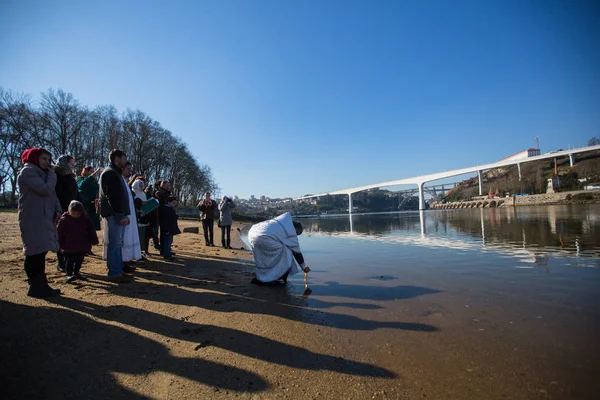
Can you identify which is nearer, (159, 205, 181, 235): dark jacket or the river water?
the river water

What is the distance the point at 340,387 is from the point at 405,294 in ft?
9.56

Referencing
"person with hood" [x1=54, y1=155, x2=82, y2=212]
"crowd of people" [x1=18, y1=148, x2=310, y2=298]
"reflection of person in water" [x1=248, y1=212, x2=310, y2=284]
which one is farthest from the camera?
"person with hood" [x1=54, y1=155, x2=82, y2=212]

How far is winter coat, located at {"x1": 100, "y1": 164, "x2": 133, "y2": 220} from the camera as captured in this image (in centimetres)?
485

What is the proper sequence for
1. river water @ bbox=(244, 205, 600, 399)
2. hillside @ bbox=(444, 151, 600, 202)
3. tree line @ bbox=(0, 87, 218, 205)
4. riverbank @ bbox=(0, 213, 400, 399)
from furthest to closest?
hillside @ bbox=(444, 151, 600, 202)
tree line @ bbox=(0, 87, 218, 205)
river water @ bbox=(244, 205, 600, 399)
riverbank @ bbox=(0, 213, 400, 399)

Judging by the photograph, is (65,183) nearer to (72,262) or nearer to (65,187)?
(65,187)

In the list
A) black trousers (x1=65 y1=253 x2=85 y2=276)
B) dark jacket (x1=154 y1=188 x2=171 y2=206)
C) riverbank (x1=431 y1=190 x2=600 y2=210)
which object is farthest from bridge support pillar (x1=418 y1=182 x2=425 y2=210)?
black trousers (x1=65 y1=253 x2=85 y2=276)

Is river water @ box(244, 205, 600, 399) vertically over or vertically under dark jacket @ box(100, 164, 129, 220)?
under

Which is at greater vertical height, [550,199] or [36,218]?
[550,199]

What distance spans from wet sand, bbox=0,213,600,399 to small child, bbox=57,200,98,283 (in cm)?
46

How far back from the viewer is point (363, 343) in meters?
2.91

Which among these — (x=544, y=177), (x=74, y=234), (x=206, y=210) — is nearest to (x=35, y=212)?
(x=74, y=234)

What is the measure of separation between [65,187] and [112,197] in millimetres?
1600

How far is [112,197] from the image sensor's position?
4855mm

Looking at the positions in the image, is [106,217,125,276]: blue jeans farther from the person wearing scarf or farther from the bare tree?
the bare tree
